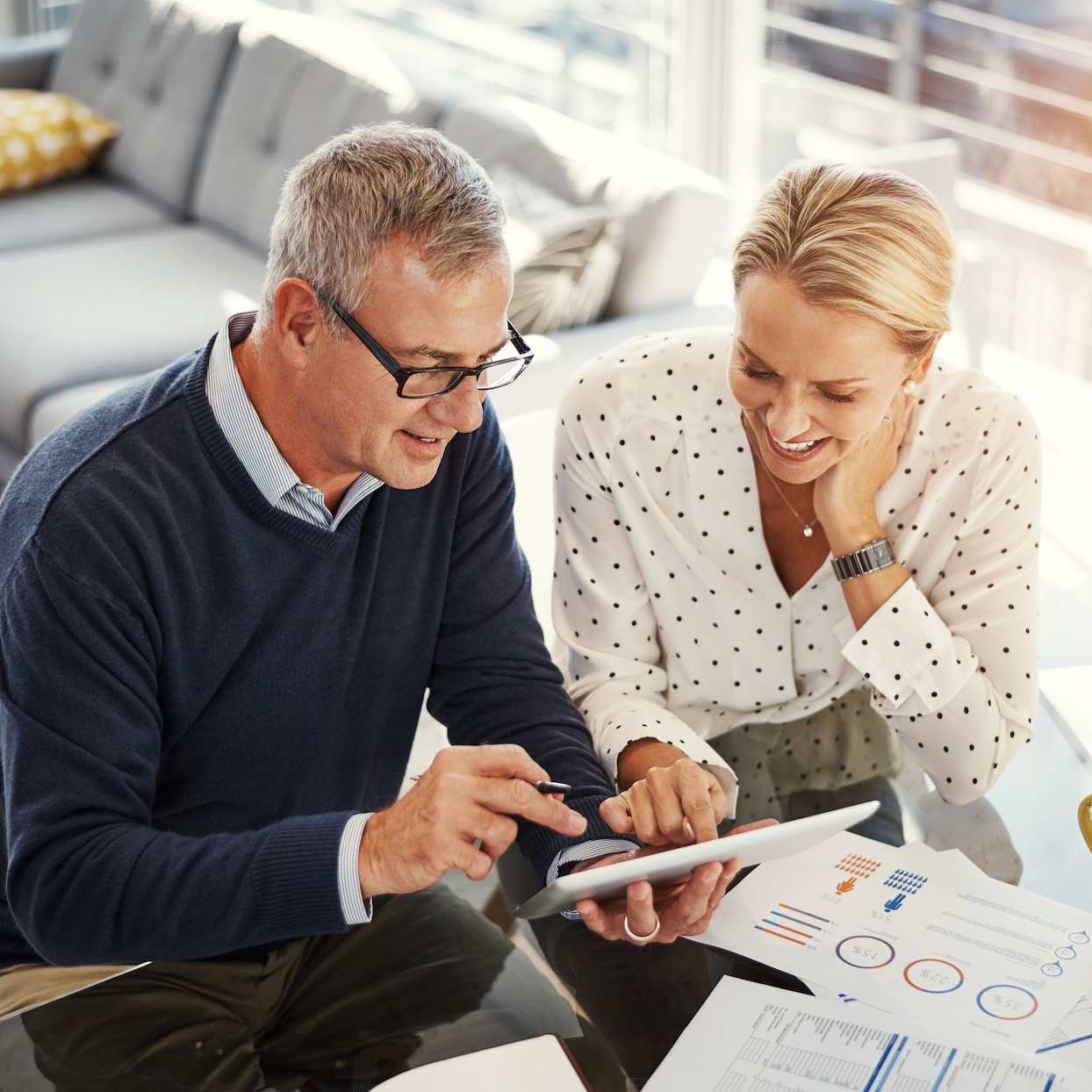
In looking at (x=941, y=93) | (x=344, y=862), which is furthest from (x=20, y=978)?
(x=941, y=93)

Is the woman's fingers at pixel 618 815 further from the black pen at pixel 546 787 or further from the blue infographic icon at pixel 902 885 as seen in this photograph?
the blue infographic icon at pixel 902 885

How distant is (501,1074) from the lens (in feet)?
3.21

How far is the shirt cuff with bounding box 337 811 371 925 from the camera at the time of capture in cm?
104

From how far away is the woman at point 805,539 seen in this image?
1.23 m

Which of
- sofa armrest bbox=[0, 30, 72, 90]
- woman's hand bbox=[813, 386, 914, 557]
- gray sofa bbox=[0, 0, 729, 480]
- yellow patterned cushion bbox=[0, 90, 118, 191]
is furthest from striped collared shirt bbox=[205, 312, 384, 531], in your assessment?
sofa armrest bbox=[0, 30, 72, 90]

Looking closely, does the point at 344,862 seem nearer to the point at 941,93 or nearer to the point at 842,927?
the point at 842,927

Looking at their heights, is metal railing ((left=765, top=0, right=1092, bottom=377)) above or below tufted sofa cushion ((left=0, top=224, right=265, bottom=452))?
above

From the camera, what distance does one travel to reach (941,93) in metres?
3.19

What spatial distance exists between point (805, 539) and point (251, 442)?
25.8 inches

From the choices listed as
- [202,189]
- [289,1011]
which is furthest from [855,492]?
[202,189]

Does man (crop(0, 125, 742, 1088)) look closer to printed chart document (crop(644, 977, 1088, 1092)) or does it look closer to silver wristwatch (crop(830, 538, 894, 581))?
printed chart document (crop(644, 977, 1088, 1092))

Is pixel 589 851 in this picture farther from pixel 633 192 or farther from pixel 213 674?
pixel 633 192

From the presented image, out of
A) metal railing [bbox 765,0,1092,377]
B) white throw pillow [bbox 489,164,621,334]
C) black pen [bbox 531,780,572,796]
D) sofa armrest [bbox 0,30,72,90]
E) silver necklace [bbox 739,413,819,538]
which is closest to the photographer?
black pen [bbox 531,780,572,796]

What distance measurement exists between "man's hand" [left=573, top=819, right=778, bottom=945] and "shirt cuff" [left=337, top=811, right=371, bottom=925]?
19 centimetres
